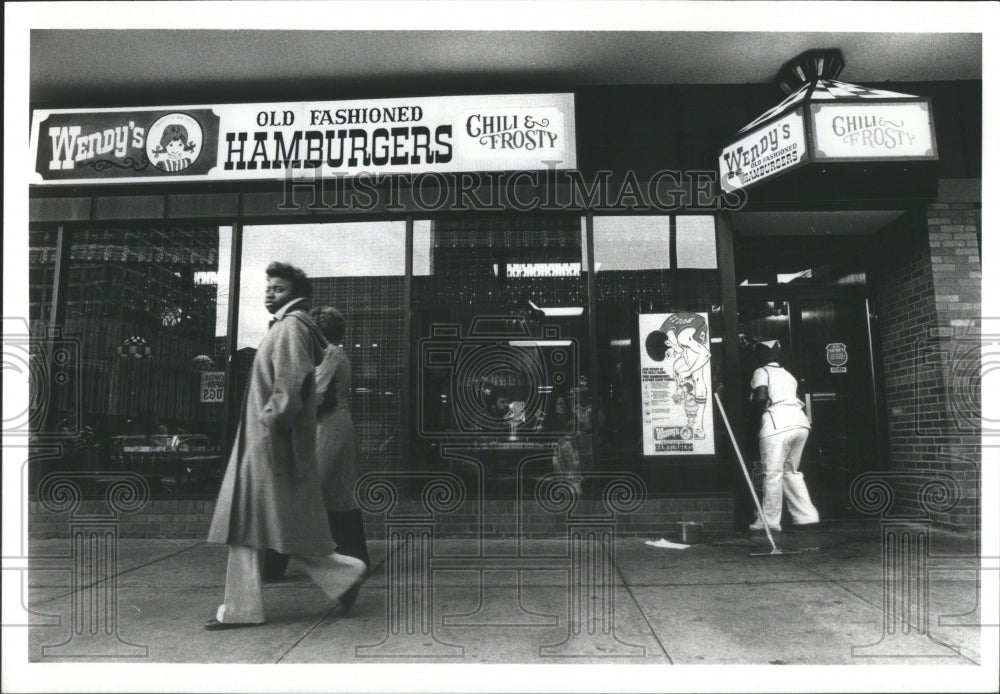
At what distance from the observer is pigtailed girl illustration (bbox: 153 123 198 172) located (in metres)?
6.50

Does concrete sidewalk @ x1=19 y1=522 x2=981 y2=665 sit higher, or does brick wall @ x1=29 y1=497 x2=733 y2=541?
brick wall @ x1=29 y1=497 x2=733 y2=541

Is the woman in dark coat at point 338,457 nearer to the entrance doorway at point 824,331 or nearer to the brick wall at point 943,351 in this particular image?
the entrance doorway at point 824,331

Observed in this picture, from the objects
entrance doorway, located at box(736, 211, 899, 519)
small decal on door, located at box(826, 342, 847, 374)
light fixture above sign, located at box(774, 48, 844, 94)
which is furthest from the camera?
small decal on door, located at box(826, 342, 847, 374)

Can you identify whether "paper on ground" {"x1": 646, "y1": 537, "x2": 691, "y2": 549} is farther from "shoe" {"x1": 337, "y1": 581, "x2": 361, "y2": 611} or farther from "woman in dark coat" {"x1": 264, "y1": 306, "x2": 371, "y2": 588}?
"shoe" {"x1": 337, "y1": 581, "x2": 361, "y2": 611}

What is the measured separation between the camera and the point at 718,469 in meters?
6.20

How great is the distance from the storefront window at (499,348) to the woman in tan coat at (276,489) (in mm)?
2461

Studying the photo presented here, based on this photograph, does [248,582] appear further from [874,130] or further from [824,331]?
[824,331]

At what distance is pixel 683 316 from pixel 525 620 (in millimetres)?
3515

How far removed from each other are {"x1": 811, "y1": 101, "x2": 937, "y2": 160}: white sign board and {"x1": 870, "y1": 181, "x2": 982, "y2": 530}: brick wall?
1305 mm

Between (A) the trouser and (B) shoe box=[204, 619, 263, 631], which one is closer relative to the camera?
(B) shoe box=[204, 619, 263, 631]

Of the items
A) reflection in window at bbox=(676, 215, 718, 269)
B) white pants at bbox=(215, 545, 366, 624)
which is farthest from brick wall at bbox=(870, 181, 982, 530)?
white pants at bbox=(215, 545, 366, 624)

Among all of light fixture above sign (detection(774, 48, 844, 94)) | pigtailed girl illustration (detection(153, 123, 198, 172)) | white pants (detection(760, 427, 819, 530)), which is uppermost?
light fixture above sign (detection(774, 48, 844, 94))

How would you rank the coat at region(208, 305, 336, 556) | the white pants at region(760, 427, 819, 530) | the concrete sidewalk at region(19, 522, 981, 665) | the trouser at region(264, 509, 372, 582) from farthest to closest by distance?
the white pants at region(760, 427, 819, 530) < the trouser at region(264, 509, 372, 582) < the coat at region(208, 305, 336, 556) < the concrete sidewalk at region(19, 522, 981, 665)

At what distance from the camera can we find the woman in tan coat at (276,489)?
145 inches
